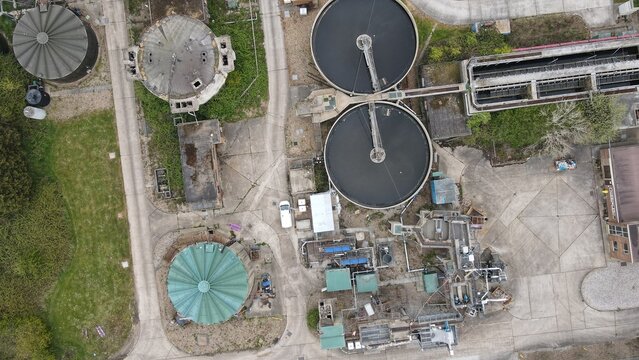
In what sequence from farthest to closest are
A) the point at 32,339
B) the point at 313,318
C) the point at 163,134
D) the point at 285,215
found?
the point at 313,318
the point at 285,215
the point at 163,134
the point at 32,339

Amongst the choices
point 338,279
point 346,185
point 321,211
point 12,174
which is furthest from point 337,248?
point 12,174

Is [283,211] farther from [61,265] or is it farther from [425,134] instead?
[61,265]

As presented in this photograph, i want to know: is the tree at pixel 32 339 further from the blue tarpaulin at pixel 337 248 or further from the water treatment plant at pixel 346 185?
the blue tarpaulin at pixel 337 248

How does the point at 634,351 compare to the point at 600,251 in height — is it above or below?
below

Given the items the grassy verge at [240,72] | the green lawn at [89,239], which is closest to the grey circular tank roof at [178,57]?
the grassy verge at [240,72]

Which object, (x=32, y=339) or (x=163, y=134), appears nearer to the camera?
(x=32, y=339)

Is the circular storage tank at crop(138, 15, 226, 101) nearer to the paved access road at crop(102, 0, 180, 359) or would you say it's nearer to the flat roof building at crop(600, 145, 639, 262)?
the paved access road at crop(102, 0, 180, 359)

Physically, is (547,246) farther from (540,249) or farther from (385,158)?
(385,158)

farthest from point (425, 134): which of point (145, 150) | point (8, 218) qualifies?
point (8, 218)
